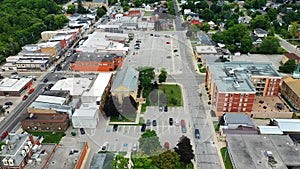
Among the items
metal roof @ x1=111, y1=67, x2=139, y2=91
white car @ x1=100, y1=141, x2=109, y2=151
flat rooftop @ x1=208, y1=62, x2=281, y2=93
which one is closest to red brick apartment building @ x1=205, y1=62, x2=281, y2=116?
flat rooftop @ x1=208, y1=62, x2=281, y2=93

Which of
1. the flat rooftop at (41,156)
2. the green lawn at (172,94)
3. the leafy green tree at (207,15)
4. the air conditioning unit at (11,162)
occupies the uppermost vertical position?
the leafy green tree at (207,15)

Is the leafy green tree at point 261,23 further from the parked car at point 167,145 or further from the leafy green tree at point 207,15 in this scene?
the parked car at point 167,145

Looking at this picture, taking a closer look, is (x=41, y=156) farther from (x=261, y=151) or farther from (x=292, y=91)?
(x=292, y=91)

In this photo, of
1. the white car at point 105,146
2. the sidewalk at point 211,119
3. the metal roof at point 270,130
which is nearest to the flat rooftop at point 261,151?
the metal roof at point 270,130

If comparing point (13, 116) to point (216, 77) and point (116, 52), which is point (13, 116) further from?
point (216, 77)

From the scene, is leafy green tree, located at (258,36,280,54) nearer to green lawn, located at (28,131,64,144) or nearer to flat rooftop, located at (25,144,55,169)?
green lawn, located at (28,131,64,144)

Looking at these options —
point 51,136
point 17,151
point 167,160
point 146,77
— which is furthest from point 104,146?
point 146,77

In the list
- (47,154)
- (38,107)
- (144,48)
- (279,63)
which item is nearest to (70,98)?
(38,107)
